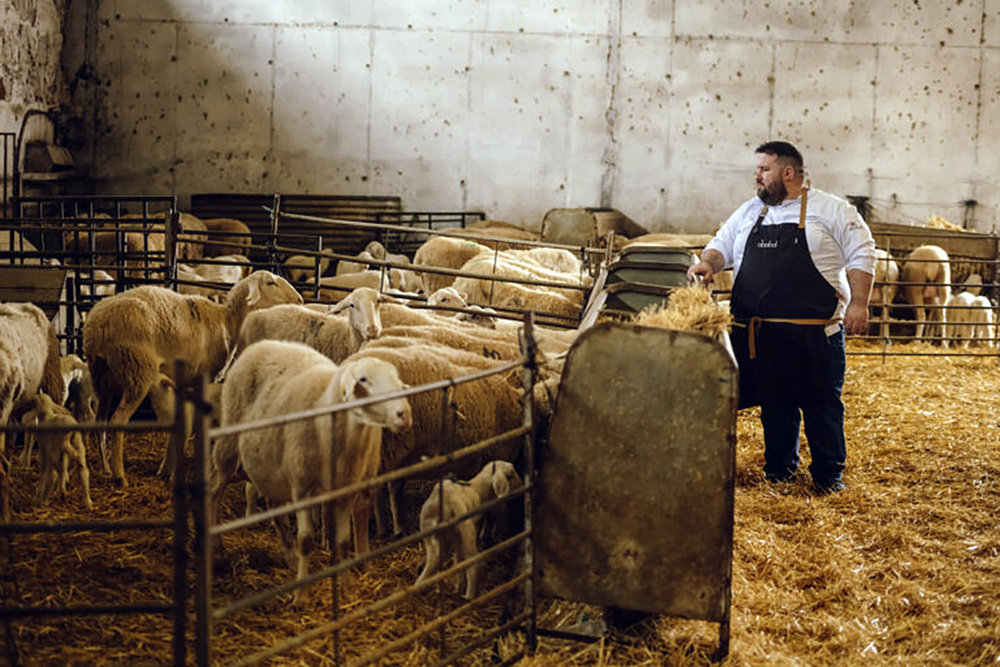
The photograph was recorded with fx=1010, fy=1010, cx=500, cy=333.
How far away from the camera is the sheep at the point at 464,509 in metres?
4.23

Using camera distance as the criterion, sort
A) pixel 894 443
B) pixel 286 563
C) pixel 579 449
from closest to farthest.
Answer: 1. pixel 579 449
2. pixel 286 563
3. pixel 894 443

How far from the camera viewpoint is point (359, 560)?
9.84 ft

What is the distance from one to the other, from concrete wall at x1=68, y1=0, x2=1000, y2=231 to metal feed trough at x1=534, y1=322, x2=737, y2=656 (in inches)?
520

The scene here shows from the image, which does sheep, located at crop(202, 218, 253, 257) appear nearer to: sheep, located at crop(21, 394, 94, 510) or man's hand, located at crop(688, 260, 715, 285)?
sheep, located at crop(21, 394, 94, 510)

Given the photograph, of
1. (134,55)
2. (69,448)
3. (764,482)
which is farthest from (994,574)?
(134,55)

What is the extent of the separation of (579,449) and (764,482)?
2825 mm

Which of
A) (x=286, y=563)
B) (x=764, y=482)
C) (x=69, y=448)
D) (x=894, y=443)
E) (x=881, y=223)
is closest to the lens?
(x=286, y=563)

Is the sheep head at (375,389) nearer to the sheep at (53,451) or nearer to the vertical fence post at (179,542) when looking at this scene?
the vertical fence post at (179,542)

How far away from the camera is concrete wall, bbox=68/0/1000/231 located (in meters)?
16.3

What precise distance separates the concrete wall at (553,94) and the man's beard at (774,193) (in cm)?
1096

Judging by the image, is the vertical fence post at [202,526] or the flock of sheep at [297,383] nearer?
the vertical fence post at [202,526]

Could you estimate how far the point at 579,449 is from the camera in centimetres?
385

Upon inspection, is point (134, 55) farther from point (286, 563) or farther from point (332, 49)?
point (286, 563)

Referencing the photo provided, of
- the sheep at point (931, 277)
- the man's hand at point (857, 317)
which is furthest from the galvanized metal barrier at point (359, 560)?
the sheep at point (931, 277)
